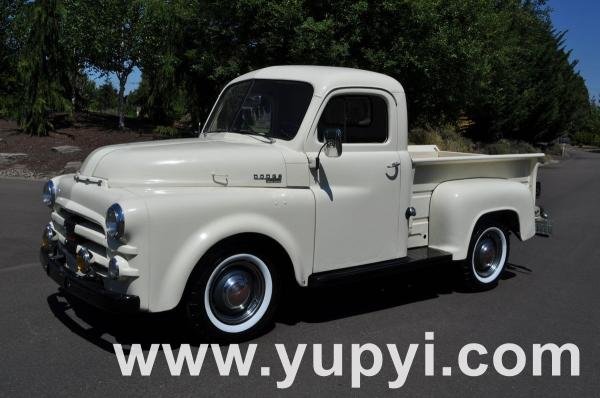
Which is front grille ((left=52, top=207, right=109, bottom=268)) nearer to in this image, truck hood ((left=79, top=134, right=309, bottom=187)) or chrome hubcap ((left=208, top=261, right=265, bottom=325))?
truck hood ((left=79, top=134, right=309, bottom=187))

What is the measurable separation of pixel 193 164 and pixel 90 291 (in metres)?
1.14

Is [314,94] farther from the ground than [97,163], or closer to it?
farther from the ground

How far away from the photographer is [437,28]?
613 inches

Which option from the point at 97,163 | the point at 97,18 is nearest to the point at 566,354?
the point at 97,163

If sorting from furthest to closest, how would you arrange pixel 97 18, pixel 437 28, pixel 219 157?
pixel 97 18 < pixel 437 28 < pixel 219 157

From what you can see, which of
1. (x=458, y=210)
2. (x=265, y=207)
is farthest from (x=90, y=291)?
(x=458, y=210)

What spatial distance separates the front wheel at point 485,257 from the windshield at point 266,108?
7.53 ft

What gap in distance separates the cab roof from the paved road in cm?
200

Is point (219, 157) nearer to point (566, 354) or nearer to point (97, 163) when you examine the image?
point (97, 163)

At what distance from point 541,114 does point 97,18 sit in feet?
89.8

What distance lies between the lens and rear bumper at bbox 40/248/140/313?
395 cm

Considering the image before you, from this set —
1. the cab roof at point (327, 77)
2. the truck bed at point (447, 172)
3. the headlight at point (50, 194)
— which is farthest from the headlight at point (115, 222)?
the truck bed at point (447, 172)

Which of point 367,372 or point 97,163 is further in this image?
point 97,163

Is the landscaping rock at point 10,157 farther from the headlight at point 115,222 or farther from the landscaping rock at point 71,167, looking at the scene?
the headlight at point 115,222
